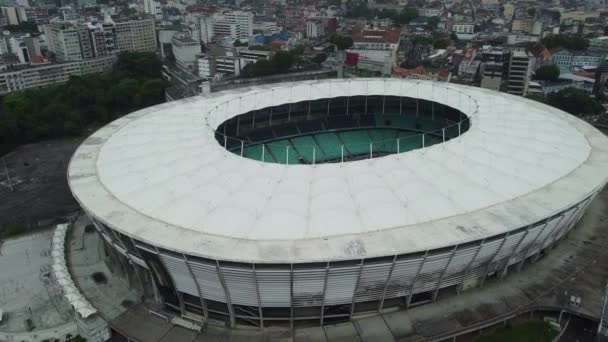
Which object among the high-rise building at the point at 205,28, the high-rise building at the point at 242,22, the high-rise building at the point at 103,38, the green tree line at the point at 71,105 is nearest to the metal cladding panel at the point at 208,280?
the green tree line at the point at 71,105

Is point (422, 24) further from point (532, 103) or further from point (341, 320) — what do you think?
point (341, 320)

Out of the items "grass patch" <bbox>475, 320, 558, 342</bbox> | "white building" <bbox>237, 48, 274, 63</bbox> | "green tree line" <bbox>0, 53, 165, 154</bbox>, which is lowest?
"grass patch" <bbox>475, 320, 558, 342</bbox>

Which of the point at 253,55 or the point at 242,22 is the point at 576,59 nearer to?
the point at 253,55

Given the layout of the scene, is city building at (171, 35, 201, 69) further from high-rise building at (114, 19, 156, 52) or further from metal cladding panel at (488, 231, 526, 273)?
metal cladding panel at (488, 231, 526, 273)

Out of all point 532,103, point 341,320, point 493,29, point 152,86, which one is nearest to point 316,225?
point 341,320

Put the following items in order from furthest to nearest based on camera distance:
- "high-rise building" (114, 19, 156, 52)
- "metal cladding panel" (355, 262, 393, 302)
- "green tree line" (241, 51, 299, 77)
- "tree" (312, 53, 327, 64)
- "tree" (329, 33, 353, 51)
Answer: "high-rise building" (114, 19, 156, 52) → "tree" (329, 33, 353, 51) → "tree" (312, 53, 327, 64) → "green tree line" (241, 51, 299, 77) → "metal cladding panel" (355, 262, 393, 302)

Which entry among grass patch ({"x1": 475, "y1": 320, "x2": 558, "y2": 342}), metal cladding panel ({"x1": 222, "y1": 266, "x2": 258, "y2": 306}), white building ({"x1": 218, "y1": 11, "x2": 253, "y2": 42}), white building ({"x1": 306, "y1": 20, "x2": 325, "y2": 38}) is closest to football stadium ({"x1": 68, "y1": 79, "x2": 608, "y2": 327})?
metal cladding panel ({"x1": 222, "y1": 266, "x2": 258, "y2": 306})

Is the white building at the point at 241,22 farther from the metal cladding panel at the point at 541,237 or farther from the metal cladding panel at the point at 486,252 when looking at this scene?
the metal cladding panel at the point at 486,252
